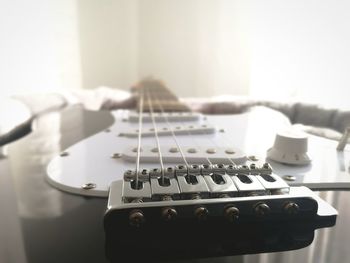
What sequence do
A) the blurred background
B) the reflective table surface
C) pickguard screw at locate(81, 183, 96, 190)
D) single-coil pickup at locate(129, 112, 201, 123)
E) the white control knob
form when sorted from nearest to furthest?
the reflective table surface, pickguard screw at locate(81, 183, 96, 190), the white control knob, single-coil pickup at locate(129, 112, 201, 123), the blurred background

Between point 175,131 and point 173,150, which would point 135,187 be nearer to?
point 173,150

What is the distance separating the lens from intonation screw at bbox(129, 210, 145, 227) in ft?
1.08

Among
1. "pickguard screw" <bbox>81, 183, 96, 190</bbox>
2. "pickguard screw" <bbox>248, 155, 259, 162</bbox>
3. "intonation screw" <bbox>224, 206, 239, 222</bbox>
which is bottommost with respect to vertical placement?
"pickguard screw" <bbox>81, 183, 96, 190</bbox>

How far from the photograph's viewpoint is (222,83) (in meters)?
2.28

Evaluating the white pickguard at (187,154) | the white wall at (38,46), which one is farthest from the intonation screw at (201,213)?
the white wall at (38,46)

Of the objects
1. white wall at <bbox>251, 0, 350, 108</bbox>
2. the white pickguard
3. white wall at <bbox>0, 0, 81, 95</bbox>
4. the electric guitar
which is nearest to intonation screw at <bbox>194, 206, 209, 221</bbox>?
the electric guitar

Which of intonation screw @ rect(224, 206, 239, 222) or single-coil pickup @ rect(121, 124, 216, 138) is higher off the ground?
intonation screw @ rect(224, 206, 239, 222)

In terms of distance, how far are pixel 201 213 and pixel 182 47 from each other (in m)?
2.18

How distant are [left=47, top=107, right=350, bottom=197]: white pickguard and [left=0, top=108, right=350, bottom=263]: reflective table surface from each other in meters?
0.03

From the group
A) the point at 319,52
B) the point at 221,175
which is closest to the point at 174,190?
the point at 221,175

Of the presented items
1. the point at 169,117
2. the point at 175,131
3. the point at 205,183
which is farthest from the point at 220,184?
the point at 169,117

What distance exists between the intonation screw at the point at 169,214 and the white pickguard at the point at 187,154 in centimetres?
15

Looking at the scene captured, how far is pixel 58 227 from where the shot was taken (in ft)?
1.23

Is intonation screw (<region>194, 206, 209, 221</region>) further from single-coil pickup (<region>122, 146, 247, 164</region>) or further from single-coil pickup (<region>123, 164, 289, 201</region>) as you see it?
single-coil pickup (<region>122, 146, 247, 164</region>)
